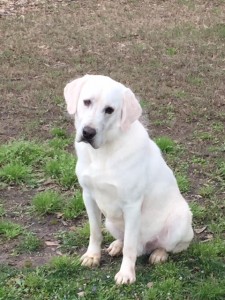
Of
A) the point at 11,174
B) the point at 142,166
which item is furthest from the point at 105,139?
the point at 11,174

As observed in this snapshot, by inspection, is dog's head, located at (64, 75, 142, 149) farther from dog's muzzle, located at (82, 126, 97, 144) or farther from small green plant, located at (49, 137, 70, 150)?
small green plant, located at (49, 137, 70, 150)

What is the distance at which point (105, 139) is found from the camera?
4164 millimetres

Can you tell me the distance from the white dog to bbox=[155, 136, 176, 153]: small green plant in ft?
Answer: 6.80

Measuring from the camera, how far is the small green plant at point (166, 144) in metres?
6.76

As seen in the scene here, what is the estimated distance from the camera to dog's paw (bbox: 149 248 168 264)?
15.4ft

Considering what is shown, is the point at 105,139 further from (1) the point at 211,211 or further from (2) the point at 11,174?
(2) the point at 11,174

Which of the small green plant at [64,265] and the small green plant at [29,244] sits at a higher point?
the small green plant at [64,265]

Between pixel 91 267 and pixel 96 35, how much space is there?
6697 millimetres

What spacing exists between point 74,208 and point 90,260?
0.94 metres

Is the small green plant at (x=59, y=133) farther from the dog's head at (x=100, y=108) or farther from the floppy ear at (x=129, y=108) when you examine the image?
the floppy ear at (x=129, y=108)

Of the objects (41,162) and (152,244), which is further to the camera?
(41,162)

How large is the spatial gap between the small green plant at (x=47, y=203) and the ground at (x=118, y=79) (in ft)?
0.07

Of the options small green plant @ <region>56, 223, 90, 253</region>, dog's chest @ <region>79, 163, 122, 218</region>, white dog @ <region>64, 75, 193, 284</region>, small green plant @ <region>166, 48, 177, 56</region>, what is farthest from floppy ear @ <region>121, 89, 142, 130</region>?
small green plant @ <region>166, 48, 177, 56</region>

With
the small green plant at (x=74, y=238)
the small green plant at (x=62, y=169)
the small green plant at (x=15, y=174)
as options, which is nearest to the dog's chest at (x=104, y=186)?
the small green plant at (x=74, y=238)
